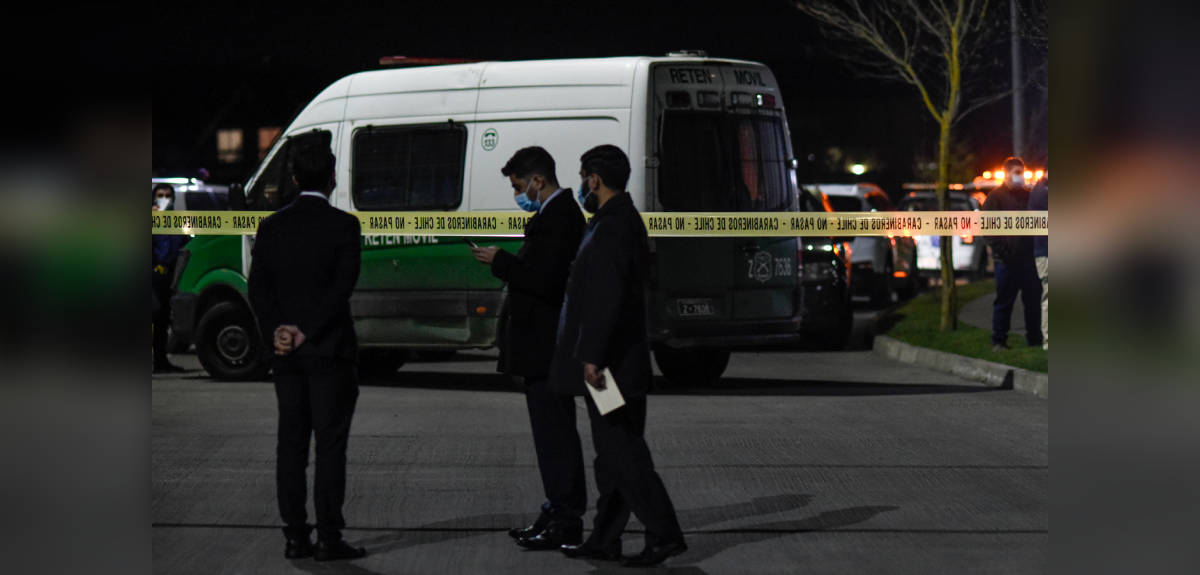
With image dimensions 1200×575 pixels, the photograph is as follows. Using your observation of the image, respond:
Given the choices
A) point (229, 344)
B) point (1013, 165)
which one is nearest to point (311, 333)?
point (229, 344)

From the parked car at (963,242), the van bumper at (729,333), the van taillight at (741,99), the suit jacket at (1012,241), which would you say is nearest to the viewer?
the van bumper at (729,333)

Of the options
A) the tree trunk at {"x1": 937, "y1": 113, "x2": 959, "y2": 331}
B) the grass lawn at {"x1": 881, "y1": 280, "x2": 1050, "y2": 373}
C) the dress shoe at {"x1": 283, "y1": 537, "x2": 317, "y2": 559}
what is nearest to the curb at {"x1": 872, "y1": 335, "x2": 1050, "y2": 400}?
the grass lawn at {"x1": 881, "y1": 280, "x2": 1050, "y2": 373}

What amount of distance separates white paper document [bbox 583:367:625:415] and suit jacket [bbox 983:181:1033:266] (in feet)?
28.7

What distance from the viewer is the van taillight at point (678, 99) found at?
38.3ft

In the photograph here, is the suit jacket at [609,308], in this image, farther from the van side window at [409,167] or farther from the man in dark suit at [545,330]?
the van side window at [409,167]

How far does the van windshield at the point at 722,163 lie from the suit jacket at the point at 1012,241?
2.66m

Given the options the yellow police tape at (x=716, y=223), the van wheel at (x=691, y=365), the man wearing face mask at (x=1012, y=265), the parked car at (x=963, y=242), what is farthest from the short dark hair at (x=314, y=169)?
the parked car at (x=963, y=242)

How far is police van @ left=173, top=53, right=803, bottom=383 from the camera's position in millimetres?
11680

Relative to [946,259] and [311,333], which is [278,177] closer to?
[311,333]

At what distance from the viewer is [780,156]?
40.6 feet

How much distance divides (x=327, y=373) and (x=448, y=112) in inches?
253

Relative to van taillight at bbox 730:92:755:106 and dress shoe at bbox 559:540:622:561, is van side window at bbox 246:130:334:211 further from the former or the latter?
dress shoe at bbox 559:540:622:561
